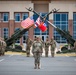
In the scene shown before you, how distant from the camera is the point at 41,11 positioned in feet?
277

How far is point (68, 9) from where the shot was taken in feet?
269

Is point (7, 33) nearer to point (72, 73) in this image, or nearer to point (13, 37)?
point (13, 37)

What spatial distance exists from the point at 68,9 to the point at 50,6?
4.35 m

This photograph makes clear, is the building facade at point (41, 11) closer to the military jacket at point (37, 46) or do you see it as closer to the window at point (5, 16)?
the window at point (5, 16)

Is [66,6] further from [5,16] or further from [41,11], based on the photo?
[5,16]

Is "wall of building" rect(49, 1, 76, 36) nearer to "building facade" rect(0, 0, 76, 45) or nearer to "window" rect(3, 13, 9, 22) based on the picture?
"building facade" rect(0, 0, 76, 45)

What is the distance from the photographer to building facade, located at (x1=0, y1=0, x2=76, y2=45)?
8231cm

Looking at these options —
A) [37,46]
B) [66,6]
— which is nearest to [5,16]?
[66,6]

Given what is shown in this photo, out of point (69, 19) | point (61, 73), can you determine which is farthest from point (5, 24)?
point (61, 73)

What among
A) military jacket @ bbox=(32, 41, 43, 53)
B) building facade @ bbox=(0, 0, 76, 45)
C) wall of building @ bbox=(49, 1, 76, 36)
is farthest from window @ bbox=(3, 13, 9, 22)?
military jacket @ bbox=(32, 41, 43, 53)

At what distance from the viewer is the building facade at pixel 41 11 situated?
270ft

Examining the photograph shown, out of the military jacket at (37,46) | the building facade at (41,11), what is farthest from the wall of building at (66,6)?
the military jacket at (37,46)

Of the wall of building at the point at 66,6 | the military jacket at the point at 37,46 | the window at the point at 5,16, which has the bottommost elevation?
the military jacket at the point at 37,46

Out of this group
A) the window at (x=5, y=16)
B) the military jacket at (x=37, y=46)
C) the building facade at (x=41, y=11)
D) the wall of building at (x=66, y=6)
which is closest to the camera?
the military jacket at (x=37, y=46)
